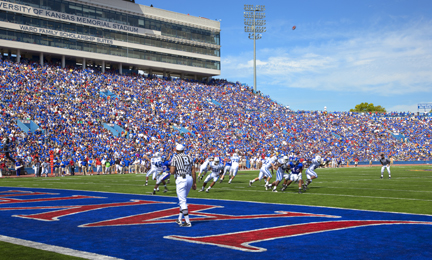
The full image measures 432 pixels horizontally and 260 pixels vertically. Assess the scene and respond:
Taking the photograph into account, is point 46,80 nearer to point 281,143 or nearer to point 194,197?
point 281,143

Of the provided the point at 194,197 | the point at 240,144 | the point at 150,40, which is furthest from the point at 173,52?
the point at 194,197

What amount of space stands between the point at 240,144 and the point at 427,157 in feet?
90.3

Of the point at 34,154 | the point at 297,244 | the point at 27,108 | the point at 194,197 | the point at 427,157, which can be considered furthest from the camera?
the point at 427,157

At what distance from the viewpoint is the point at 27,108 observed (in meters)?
35.6

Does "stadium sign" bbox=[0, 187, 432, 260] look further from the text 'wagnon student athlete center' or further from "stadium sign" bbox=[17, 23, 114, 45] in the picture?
"stadium sign" bbox=[17, 23, 114, 45]

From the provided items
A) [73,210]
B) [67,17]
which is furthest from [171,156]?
[73,210]

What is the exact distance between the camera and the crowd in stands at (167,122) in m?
35.2

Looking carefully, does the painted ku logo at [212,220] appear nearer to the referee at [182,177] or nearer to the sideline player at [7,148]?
the referee at [182,177]

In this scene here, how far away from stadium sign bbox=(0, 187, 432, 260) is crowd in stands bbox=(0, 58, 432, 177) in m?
15.6

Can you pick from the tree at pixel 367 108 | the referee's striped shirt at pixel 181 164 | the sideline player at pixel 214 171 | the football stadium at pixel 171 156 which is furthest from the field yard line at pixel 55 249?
the tree at pixel 367 108

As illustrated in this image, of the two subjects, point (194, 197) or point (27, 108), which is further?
point (27, 108)

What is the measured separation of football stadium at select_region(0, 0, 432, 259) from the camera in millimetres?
7738

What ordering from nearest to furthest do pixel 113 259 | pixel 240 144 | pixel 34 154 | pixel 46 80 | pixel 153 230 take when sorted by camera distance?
pixel 113 259 < pixel 153 230 < pixel 34 154 < pixel 46 80 < pixel 240 144

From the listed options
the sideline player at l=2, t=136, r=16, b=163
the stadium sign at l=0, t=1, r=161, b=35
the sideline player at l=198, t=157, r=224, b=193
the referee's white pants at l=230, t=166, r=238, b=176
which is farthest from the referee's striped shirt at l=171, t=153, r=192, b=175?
the stadium sign at l=0, t=1, r=161, b=35
